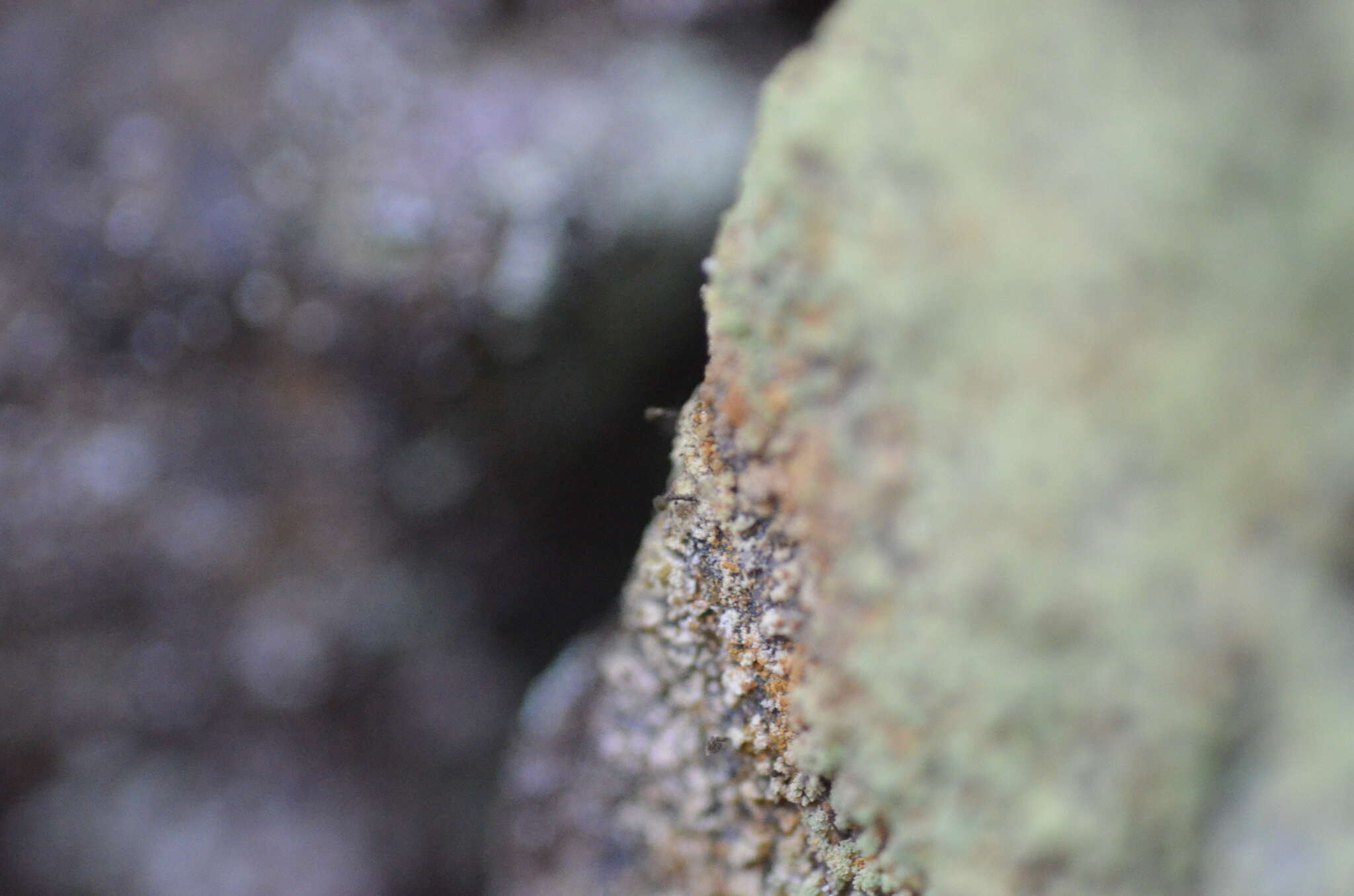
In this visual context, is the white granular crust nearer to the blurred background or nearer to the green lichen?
the green lichen

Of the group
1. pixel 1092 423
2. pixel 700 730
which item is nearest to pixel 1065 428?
pixel 1092 423

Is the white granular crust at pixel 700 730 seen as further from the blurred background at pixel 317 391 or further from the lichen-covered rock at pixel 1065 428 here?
the blurred background at pixel 317 391

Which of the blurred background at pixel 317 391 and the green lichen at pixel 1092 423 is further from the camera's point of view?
the blurred background at pixel 317 391

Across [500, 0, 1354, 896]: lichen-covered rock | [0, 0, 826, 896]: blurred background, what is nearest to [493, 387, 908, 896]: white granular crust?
[500, 0, 1354, 896]: lichen-covered rock

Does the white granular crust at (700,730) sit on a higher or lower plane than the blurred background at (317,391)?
lower

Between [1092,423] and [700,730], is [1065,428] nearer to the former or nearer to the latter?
[1092,423]

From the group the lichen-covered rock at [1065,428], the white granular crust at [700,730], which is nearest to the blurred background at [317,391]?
the white granular crust at [700,730]
